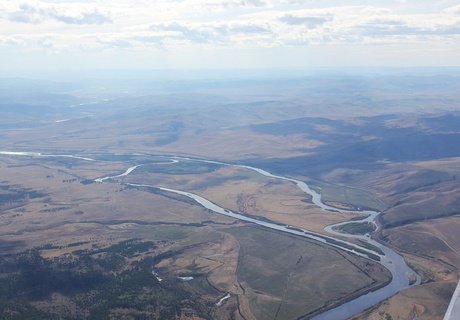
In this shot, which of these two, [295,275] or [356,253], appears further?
[356,253]

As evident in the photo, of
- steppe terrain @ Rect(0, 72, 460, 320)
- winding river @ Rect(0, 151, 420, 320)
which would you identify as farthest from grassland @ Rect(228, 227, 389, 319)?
winding river @ Rect(0, 151, 420, 320)

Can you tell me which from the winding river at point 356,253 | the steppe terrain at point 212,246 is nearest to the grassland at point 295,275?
the steppe terrain at point 212,246

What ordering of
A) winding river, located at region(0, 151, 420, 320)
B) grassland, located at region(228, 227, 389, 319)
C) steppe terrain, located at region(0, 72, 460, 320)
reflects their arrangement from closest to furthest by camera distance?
steppe terrain, located at region(0, 72, 460, 320), winding river, located at region(0, 151, 420, 320), grassland, located at region(228, 227, 389, 319)

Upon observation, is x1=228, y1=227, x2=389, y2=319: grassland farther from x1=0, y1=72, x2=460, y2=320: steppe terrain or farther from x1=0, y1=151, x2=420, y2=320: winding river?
x1=0, y1=151, x2=420, y2=320: winding river

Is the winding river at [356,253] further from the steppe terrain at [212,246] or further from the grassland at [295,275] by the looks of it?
the grassland at [295,275]

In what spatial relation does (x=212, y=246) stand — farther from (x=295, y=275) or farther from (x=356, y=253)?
(x=356, y=253)

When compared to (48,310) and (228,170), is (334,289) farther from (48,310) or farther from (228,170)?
(228,170)

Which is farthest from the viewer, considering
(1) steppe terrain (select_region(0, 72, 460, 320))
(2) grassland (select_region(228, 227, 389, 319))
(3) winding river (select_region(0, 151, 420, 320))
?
(2) grassland (select_region(228, 227, 389, 319))

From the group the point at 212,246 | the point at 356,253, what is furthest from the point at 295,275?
the point at 212,246

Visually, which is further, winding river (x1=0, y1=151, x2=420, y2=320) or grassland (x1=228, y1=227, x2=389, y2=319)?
grassland (x1=228, y1=227, x2=389, y2=319)

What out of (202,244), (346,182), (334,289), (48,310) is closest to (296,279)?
(334,289)

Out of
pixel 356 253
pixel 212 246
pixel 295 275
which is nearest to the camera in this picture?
pixel 295 275
